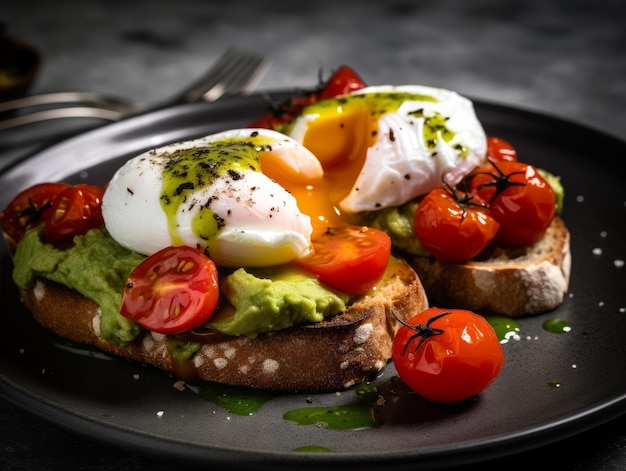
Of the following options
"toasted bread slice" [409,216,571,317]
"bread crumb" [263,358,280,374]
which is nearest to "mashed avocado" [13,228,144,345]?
"bread crumb" [263,358,280,374]

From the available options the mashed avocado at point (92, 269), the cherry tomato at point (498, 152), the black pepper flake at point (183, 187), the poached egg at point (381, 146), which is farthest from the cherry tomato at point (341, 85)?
the mashed avocado at point (92, 269)

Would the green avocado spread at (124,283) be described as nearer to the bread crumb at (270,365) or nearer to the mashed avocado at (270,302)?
the mashed avocado at (270,302)

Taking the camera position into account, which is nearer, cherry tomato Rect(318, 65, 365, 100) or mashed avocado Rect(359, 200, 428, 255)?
mashed avocado Rect(359, 200, 428, 255)

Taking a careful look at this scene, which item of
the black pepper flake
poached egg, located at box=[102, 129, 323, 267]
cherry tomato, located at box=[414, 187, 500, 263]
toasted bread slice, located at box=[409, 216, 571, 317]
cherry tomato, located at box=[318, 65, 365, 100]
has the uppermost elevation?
the black pepper flake

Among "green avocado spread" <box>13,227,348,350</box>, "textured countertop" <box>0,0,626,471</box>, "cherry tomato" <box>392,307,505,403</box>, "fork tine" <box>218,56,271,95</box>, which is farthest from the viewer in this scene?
"textured countertop" <box>0,0,626,471</box>

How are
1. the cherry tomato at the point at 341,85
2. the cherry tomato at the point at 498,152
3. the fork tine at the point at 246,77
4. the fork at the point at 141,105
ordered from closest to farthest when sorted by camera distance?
the cherry tomato at the point at 498,152 < the cherry tomato at the point at 341,85 < the fork at the point at 141,105 < the fork tine at the point at 246,77

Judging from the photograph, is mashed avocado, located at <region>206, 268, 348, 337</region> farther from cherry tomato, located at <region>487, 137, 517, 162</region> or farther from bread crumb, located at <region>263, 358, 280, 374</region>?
cherry tomato, located at <region>487, 137, 517, 162</region>

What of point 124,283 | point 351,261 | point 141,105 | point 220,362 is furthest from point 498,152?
point 141,105
